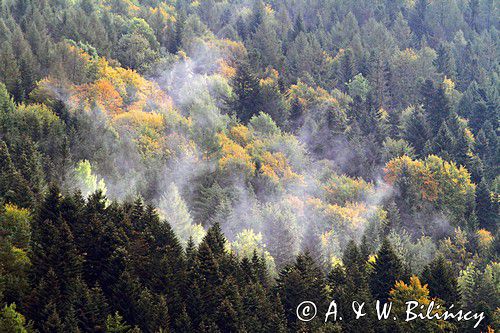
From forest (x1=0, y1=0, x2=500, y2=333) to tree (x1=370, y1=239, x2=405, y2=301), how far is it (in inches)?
8.4

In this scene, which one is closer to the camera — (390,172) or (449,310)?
(449,310)

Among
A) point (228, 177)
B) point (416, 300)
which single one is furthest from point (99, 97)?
point (416, 300)

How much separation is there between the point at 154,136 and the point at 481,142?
2370 inches

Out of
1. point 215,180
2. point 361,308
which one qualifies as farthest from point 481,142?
point 361,308

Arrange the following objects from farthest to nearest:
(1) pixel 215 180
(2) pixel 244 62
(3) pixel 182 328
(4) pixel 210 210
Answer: (2) pixel 244 62 < (1) pixel 215 180 < (4) pixel 210 210 < (3) pixel 182 328

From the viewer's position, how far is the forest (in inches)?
2872

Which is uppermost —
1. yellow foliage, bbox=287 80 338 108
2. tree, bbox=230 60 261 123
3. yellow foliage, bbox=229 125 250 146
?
yellow foliage, bbox=287 80 338 108

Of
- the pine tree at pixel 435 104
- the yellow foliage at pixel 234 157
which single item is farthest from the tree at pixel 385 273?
the pine tree at pixel 435 104

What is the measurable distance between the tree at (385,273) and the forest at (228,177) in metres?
0.21

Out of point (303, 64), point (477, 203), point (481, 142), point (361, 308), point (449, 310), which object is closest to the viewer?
point (361, 308)

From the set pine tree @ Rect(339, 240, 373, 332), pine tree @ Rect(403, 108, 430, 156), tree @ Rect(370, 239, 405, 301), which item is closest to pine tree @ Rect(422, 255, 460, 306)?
tree @ Rect(370, 239, 405, 301)

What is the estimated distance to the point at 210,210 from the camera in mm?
116000

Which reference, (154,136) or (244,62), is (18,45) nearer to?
(154,136)

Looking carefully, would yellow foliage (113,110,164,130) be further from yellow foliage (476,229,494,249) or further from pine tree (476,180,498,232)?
yellow foliage (476,229,494,249)
